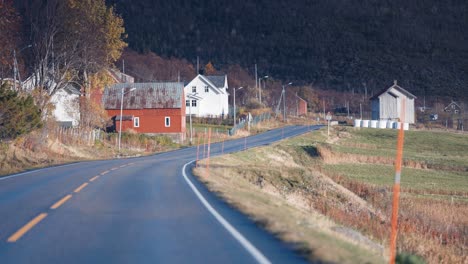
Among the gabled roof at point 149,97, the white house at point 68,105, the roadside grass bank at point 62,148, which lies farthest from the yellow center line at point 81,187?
the gabled roof at point 149,97

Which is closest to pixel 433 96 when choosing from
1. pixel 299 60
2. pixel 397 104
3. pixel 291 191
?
pixel 397 104

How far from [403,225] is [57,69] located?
34291 mm

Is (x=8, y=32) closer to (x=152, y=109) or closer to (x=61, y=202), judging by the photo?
(x=61, y=202)

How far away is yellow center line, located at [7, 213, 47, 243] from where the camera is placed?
413 inches

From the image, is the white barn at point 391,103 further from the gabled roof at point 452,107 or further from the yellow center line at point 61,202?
the yellow center line at point 61,202

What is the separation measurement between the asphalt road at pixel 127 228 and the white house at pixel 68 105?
121ft

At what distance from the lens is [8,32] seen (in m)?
41.8

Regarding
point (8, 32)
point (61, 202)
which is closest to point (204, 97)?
point (8, 32)

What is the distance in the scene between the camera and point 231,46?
188 metres

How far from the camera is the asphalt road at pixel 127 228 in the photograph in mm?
9078

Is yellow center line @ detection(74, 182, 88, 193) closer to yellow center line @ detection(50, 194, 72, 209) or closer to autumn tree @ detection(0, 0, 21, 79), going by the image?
yellow center line @ detection(50, 194, 72, 209)

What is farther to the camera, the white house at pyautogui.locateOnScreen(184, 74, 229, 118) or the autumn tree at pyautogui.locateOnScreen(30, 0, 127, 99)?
the white house at pyautogui.locateOnScreen(184, 74, 229, 118)

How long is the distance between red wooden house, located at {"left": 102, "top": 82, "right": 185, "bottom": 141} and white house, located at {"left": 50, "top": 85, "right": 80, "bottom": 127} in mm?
7123

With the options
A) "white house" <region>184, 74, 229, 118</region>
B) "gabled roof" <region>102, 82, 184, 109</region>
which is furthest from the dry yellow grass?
"white house" <region>184, 74, 229, 118</region>
